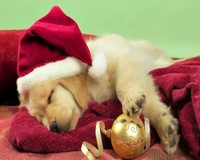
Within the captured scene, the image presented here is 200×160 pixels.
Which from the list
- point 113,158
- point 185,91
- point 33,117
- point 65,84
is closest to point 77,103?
point 65,84

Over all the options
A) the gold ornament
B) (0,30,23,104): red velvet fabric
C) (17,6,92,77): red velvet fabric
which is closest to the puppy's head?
(17,6,92,77): red velvet fabric

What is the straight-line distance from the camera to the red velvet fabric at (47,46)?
1369mm

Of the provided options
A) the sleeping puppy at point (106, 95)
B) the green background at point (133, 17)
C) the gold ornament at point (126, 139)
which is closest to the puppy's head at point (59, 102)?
the sleeping puppy at point (106, 95)

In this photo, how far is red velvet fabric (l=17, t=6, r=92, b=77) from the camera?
137 centimetres

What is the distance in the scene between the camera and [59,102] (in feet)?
4.47

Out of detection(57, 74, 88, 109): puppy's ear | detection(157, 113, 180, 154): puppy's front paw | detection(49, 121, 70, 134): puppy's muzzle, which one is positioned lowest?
detection(49, 121, 70, 134): puppy's muzzle

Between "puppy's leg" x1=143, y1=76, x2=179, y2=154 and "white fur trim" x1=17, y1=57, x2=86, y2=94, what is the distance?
0.37 metres

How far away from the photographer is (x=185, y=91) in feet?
4.16

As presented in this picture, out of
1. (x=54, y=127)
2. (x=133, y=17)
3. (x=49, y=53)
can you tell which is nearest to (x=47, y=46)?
(x=49, y=53)

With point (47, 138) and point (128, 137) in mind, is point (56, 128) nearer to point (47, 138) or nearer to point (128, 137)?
point (47, 138)

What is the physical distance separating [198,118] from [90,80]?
24.0 inches

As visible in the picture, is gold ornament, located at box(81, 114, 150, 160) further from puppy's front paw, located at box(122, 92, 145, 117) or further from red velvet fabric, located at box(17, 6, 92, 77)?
red velvet fabric, located at box(17, 6, 92, 77)

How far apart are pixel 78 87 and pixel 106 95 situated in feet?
0.63

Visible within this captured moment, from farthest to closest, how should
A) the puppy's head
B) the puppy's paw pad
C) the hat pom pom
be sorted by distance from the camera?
the hat pom pom, the puppy's head, the puppy's paw pad
